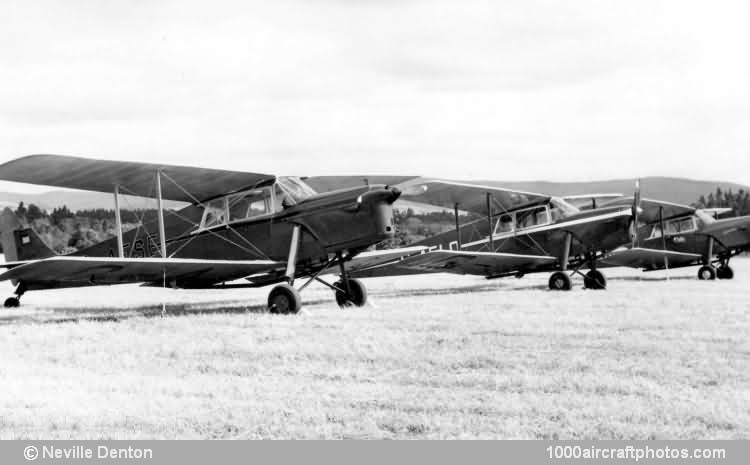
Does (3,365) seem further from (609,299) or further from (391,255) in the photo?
(609,299)

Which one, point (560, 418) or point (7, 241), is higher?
point (7, 241)

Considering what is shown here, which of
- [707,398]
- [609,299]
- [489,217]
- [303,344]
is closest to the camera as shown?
[707,398]

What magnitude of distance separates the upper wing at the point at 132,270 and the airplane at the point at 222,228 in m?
0.02

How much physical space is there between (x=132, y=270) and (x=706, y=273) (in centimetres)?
1864

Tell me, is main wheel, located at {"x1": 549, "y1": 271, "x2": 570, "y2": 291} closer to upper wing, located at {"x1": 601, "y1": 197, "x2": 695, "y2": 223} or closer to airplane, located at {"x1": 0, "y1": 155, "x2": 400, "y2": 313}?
airplane, located at {"x1": 0, "y1": 155, "x2": 400, "y2": 313}

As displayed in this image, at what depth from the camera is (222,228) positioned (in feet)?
39.1

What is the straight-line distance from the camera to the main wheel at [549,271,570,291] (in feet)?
55.2

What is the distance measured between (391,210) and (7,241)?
8112 mm

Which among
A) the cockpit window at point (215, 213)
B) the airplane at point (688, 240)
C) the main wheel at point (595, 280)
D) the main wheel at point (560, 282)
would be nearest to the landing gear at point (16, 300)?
the cockpit window at point (215, 213)

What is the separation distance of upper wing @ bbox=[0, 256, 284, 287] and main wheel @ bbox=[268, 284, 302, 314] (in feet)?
3.06

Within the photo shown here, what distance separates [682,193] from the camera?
16175 centimetres

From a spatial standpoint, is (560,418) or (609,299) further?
(609,299)

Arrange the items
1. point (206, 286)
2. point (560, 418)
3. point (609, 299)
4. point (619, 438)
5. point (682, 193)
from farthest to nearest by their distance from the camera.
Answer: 1. point (682, 193)
2. point (609, 299)
3. point (206, 286)
4. point (560, 418)
5. point (619, 438)

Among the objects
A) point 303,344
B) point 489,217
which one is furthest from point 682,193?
point 303,344
